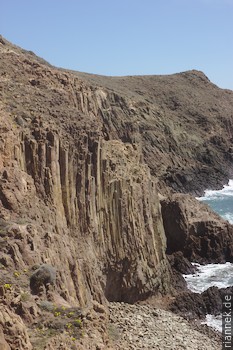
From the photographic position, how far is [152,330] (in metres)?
22.8

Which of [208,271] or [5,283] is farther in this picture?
[208,271]

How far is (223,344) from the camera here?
78.4 feet

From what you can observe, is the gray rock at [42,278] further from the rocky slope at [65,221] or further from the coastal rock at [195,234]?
the coastal rock at [195,234]

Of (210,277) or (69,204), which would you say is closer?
(69,204)

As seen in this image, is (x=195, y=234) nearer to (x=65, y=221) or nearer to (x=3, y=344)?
(x=65, y=221)

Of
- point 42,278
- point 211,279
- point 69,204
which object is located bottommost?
point 211,279

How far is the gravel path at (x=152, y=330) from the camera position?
21.0 m

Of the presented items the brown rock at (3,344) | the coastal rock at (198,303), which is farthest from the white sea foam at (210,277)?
the brown rock at (3,344)

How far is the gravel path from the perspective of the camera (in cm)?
2100

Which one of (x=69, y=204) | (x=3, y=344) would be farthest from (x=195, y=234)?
(x=3, y=344)

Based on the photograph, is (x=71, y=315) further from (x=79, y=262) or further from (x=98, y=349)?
(x=79, y=262)

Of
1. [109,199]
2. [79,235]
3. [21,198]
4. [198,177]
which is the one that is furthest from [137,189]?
[198,177]

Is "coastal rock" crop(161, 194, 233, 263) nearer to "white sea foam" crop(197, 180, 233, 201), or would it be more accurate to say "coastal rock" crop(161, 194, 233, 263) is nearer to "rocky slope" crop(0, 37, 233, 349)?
"rocky slope" crop(0, 37, 233, 349)

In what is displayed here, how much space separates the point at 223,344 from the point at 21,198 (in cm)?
1245
